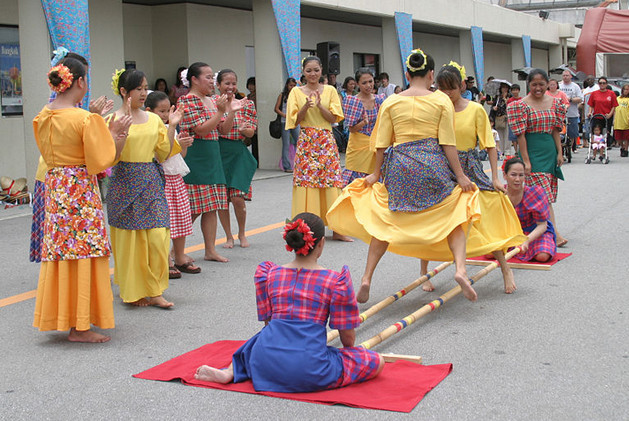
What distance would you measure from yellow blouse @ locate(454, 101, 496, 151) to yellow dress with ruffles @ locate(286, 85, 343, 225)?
7.64 feet

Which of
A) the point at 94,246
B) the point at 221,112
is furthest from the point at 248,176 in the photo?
the point at 94,246

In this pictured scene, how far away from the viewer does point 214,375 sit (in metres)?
4.21

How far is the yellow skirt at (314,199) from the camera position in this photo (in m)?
8.70

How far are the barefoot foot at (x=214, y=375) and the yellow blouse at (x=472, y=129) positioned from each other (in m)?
3.03

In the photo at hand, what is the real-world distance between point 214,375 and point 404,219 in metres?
2.03

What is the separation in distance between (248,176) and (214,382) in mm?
4142

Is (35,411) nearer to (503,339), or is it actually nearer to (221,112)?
(503,339)

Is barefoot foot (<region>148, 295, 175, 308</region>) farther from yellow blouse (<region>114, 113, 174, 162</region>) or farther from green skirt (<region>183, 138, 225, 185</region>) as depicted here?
green skirt (<region>183, 138, 225, 185</region>)

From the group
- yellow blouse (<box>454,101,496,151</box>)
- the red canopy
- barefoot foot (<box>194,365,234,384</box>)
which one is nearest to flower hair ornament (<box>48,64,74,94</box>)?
barefoot foot (<box>194,365,234,384</box>)

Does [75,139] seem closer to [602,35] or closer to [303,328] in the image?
[303,328]

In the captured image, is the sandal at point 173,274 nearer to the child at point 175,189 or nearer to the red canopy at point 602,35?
the child at point 175,189

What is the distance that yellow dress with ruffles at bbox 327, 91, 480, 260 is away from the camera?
559 cm

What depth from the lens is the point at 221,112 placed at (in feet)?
23.2

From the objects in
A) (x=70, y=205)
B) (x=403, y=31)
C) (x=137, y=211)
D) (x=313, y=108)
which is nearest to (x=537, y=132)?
(x=313, y=108)
